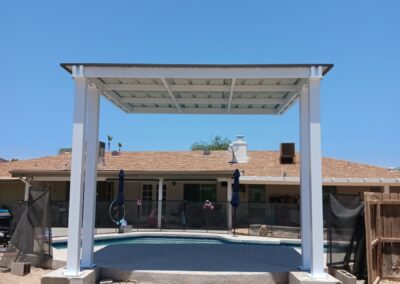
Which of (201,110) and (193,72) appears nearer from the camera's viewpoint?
(193,72)

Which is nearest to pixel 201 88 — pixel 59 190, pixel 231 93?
pixel 231 93

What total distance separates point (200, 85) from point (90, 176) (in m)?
3.35

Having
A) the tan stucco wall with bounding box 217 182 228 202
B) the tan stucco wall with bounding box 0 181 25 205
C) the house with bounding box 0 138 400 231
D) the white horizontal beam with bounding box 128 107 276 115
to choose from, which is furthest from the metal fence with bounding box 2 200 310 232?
the tan stucco wall with bounding box 0 181 25 205

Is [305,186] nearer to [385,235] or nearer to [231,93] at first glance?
[385,235]

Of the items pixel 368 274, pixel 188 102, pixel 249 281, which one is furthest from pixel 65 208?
pixel 368 274

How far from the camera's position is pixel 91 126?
8.90 metres

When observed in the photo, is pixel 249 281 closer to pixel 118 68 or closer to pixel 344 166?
pixel 118 68

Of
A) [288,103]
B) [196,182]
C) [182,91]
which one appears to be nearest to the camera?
[182,91]

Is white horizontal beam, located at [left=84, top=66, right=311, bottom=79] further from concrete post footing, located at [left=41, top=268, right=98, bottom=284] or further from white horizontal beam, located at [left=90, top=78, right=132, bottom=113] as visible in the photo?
concrete post footing, located at [left=41, top=268, right=98, bottom=284]

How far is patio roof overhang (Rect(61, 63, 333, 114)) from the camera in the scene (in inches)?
325

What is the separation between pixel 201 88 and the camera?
396 inches

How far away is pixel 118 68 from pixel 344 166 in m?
18.7

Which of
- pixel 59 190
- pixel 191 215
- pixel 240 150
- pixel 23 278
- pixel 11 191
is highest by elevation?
pixel 240 150

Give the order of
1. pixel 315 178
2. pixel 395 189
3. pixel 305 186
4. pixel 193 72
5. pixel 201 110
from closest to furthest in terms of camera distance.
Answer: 1. pixel 315 178
2. pixel 193 72
3. pixel 305 186
4. pixel 201 110
5. pixel 395 189
